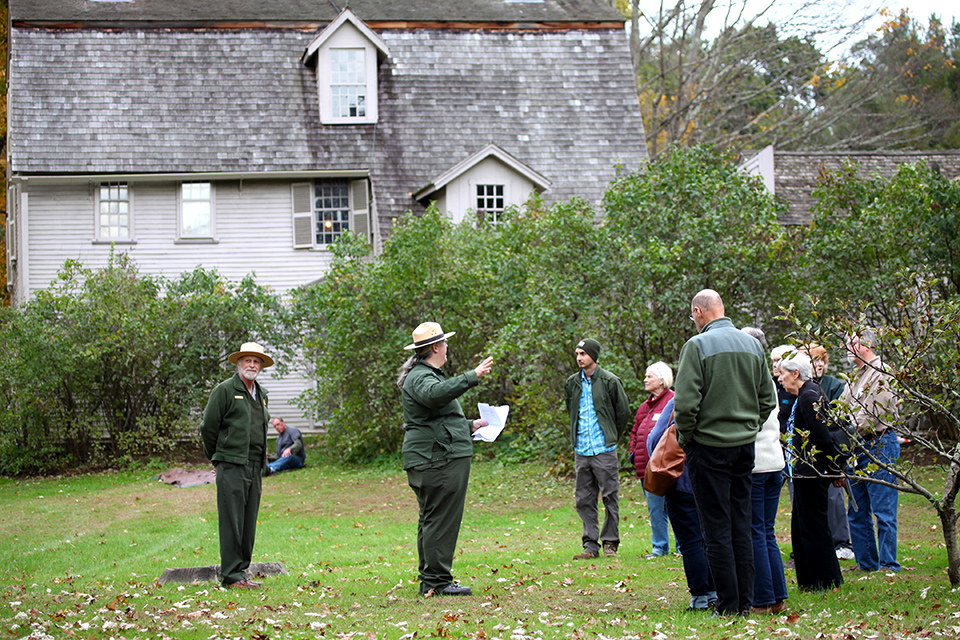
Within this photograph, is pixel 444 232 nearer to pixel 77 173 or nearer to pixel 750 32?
pixel 77 173

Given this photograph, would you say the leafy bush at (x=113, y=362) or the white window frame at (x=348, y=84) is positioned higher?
the white window frame at (x=348, y=84)

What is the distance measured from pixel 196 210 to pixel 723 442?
19.8 meters

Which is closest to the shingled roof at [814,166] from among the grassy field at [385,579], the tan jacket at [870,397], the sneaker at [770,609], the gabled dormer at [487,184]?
the gabled dormer at [487,184]

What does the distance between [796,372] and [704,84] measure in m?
25.5

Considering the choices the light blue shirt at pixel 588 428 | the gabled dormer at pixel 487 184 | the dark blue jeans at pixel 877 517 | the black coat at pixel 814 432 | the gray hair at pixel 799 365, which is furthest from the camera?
the gabled dormer at pixel 487 184

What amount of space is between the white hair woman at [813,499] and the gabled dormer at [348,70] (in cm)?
1907

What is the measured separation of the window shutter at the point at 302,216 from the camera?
23641mm

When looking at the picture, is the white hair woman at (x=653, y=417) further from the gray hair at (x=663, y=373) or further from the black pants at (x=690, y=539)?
the black pants at (x=690, y=539)

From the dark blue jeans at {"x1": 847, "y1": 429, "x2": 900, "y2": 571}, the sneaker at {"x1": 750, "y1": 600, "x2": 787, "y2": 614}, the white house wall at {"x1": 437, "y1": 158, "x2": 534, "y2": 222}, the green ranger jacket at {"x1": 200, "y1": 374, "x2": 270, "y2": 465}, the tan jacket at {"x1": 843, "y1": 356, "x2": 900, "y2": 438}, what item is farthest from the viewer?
the white house wall at {"x1": 437, "y1": 158, "x2": 534, "y2": 222}

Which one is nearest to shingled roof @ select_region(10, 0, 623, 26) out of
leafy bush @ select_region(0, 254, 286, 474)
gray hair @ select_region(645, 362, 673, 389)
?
leafy bush @ select_region(0, 254, 286, 474)

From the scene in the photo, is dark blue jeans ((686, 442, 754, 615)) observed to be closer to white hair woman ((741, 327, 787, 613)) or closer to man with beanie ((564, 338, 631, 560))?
white hair woman ((741, 327, 787, 613))

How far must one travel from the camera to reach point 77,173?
2272cm

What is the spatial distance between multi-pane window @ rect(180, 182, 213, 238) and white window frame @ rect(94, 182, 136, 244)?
1231mm

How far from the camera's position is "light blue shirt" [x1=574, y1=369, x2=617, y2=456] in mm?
9648
